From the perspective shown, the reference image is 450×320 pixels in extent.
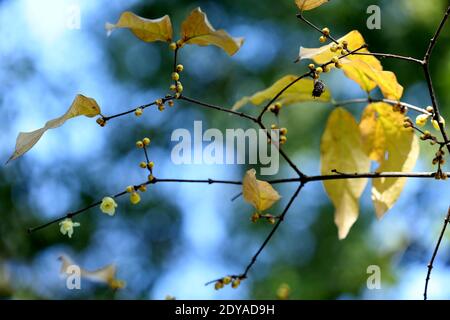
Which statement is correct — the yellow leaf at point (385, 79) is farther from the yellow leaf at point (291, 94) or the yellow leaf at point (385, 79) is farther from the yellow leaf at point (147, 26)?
the yellow leaf at point (147, 26)

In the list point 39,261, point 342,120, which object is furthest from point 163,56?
point 342,120

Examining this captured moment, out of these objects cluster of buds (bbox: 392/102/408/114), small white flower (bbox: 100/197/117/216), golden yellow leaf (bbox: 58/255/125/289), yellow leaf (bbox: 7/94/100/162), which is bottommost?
golden yellow leaf (bbox: 58/255/125/289)

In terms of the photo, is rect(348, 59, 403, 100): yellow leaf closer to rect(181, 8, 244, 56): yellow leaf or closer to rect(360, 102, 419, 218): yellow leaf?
rect(360, 102, 419, 218): yellow leaf

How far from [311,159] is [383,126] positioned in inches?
82.5

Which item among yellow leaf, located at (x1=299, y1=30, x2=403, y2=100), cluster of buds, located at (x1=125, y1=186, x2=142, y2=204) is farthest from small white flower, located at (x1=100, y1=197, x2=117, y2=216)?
yellow leaf, located at (x1=299, y1=30, x2=403, y2=100)

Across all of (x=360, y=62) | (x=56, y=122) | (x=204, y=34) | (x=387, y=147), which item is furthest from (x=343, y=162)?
(x=56, y=122)

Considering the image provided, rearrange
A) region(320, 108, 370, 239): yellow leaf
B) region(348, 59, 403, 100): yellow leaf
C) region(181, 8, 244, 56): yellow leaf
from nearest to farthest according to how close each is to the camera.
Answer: region(181, 8, 244, 56): yellow leaf
region(348, 59, 403, 100): yellow leaf
region(320, 108, 370, 239): yellow leaf

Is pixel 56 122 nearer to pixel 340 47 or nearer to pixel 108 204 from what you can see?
pixel 108 204

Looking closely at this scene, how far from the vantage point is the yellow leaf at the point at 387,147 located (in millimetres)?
910

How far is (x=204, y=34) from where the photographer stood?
774 millimetres

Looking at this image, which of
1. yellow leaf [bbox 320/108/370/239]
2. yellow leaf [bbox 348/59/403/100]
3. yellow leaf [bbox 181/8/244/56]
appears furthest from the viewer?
yellow leaf [bbox 320/108/370/239]

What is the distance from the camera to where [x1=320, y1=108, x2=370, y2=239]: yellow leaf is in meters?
0.95

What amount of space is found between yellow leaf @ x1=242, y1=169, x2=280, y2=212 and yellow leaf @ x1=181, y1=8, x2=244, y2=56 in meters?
0.16

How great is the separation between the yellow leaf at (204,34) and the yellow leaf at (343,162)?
0.95 ft
